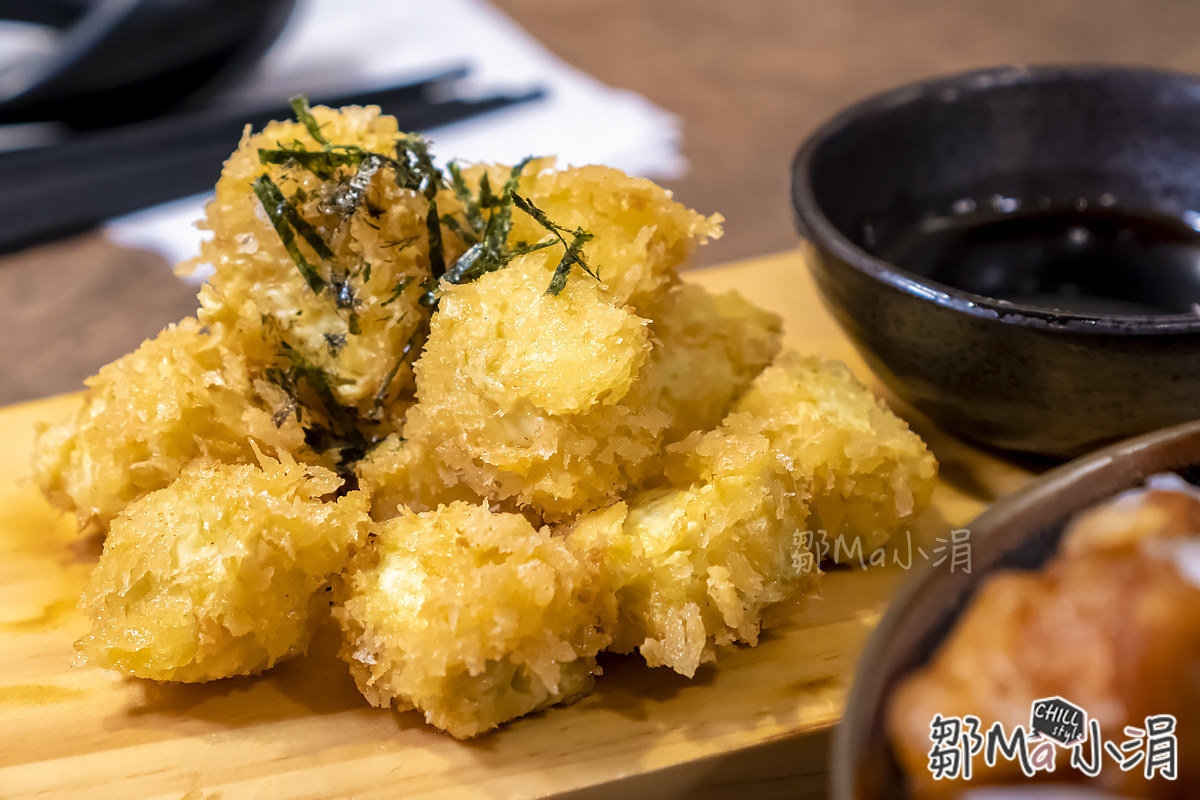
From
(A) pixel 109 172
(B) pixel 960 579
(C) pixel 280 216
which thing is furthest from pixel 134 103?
(B) pixel 960 579

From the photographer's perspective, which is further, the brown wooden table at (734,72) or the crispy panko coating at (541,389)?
the brown wooden table at (734,72)

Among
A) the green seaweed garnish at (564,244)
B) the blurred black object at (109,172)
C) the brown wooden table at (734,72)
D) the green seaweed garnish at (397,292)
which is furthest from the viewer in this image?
the blurred black object at (109,172)

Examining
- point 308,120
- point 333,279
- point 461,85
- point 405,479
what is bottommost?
point 461,85

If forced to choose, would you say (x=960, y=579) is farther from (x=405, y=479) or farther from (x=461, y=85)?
(x=461, y=85)

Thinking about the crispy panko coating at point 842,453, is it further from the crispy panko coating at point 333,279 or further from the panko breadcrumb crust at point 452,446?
the crispy panko coating at point 333,279

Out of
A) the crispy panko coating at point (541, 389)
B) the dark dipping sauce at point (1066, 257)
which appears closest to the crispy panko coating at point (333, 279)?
the crispy panko coating at point (541, 389)

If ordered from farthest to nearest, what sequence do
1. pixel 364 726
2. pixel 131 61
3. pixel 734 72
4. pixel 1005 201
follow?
pixel 734 72 < pixel 131 61 < pixel 1005 201 < pixel 364 726
